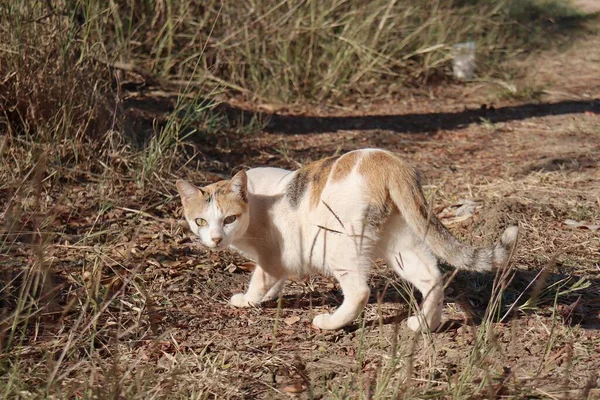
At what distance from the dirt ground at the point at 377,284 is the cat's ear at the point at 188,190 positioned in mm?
351

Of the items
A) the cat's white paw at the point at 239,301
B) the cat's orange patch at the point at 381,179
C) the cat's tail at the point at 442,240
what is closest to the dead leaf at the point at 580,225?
the cat's tail at the point at 442,240

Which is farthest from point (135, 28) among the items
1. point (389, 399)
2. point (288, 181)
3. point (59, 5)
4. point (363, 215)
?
point (389, 399)

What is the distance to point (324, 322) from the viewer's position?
10.7 ft

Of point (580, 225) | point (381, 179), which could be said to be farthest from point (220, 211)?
point (580, 225)

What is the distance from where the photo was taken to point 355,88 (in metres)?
7.70

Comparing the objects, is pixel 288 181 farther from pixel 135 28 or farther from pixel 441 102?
pixel 441 102

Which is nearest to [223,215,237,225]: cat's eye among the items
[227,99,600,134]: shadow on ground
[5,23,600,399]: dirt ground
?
[5,23,600,399]: dirt ground

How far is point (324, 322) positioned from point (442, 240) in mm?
625

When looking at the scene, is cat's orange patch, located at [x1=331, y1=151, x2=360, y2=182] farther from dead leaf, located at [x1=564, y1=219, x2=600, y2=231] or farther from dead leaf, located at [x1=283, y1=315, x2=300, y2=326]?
dead leaf, located at [x1=564, y1=219, x2=600, y2=231]

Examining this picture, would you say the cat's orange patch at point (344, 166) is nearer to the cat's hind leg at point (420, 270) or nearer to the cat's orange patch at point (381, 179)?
the cat's orange patch at point (381, 179)

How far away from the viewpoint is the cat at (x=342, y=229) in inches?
121

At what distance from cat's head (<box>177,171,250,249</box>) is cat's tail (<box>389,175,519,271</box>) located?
700 mm

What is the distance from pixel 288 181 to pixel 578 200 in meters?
2.24

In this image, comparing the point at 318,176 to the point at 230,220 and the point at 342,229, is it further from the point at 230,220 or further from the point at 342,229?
the point at 230,220
